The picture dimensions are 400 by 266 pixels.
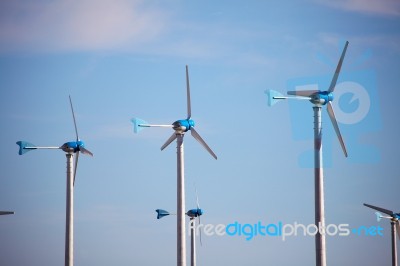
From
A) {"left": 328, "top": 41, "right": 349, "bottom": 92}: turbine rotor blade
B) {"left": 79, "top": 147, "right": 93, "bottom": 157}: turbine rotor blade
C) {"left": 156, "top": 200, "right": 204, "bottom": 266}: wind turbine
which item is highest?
{"left": 328, "top": 41, "right": 349, "bottom": 92}: turbine rotor blade

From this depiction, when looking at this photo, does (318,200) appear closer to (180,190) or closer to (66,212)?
(180,190)

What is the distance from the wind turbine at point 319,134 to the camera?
78688mm

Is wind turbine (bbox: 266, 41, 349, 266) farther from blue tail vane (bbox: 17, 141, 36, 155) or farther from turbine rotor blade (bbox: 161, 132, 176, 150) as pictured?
blue tail vane (bbox: 17, 141, 36, 155)

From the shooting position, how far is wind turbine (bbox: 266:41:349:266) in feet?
258

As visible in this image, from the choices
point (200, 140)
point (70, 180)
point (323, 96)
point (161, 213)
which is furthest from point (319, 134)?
point (161, 213)

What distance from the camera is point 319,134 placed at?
82.3 meters

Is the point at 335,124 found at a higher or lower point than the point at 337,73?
lower

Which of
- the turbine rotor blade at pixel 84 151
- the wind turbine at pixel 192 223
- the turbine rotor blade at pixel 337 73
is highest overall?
the turbine rotor blade at pixel 337 73

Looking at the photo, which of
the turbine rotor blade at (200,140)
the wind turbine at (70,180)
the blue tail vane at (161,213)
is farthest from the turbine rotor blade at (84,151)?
the blue tail vane at (161,213)

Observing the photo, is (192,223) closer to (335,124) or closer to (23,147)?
(23,147)

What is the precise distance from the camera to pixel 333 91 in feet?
291

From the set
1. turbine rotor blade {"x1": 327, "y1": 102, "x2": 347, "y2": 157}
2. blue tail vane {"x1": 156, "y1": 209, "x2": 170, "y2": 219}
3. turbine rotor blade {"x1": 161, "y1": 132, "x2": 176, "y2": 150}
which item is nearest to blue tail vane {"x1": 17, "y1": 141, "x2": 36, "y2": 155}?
turbine rotor blade {"x1": 161, "y1": 132, "x2": 176, "y2": 150}

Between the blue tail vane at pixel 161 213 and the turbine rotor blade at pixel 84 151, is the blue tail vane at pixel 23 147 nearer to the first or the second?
the turbine rotor blade at pixel 84 151

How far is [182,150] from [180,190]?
429 cm
